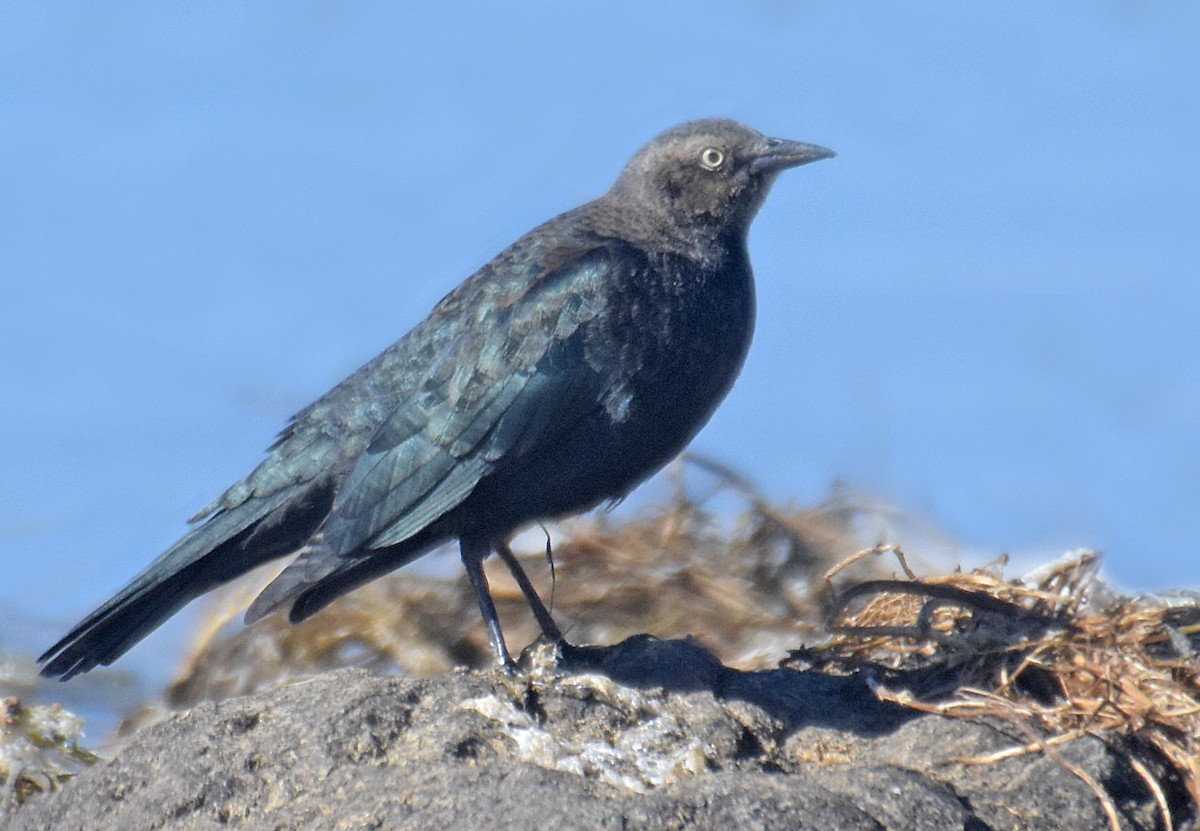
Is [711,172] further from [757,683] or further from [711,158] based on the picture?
[757,683]

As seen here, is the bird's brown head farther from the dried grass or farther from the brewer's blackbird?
the dried grass

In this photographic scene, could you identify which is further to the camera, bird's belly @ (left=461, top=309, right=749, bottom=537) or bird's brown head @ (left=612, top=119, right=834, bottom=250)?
bird's brown head @ (left=612, top=119, right=834, bottom=250)

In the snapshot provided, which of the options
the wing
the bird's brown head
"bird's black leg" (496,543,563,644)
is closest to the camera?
the wing

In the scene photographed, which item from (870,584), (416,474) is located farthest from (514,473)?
(870,584)

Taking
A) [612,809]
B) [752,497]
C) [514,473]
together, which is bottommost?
[612,809]

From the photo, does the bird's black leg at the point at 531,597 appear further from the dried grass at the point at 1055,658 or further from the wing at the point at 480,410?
the dried grass at the point at 1055,658

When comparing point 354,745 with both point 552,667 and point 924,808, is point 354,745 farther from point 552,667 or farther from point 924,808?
point 924,808

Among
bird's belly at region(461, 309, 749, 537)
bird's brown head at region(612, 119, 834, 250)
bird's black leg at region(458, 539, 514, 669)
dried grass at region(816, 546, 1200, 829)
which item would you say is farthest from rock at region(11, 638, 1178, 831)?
bird's brown head at region(612, 119, 834, 250)
